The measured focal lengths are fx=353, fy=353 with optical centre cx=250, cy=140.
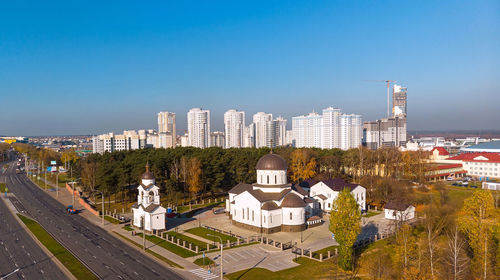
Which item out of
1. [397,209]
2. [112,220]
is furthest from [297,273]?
[112,220]

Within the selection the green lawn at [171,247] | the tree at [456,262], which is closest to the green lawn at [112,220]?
the green lawn at [171,247]

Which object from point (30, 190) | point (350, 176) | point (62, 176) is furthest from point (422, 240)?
point (62, 176)

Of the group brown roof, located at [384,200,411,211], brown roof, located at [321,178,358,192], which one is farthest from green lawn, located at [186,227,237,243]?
brown roof, located at [384,200,411,211]

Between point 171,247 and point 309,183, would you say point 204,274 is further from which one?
point 309,183

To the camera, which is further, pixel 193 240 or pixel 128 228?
pixel 128 228

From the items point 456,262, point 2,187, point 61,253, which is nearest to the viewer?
point 456,262

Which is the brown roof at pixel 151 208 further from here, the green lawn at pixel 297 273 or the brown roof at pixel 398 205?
the brown roof at pixel 398 205
